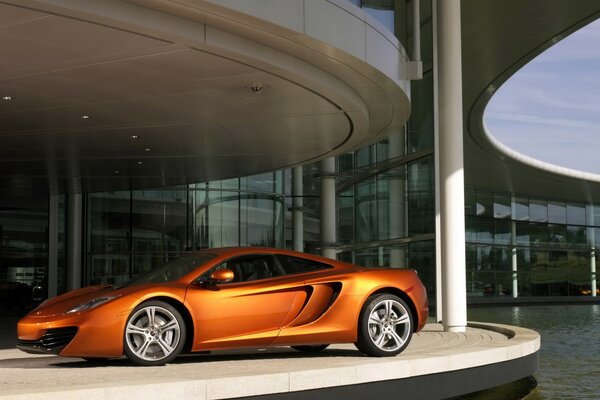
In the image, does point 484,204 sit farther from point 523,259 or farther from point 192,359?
point 192,359

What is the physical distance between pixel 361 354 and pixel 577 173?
1556 inches

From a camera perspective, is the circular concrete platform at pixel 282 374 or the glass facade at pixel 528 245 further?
the glass facade at pixel 528 245

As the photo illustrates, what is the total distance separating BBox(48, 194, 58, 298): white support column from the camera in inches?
1130

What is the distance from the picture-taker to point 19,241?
31.3 metres

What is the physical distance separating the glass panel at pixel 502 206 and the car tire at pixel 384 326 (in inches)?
1654

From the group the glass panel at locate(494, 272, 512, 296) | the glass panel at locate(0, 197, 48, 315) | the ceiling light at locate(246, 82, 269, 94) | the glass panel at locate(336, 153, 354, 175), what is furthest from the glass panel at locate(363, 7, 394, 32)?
the glass panel at locate(494, 272, 512, 296)

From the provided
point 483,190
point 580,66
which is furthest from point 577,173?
point 580,66

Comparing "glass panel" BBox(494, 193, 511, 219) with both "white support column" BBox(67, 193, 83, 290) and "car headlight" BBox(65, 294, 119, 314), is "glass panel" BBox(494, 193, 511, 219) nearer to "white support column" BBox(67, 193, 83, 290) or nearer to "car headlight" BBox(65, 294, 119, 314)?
"white support column" BBox(67, 193, 83, 290)

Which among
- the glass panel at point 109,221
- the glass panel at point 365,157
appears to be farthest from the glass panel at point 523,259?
the glass panel at point 109,221

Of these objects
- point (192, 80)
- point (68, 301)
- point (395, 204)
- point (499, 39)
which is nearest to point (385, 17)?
point (499, 39)

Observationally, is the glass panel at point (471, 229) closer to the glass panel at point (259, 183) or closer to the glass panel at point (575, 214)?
the glass panel at point (575, 214)

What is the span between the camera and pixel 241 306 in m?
8.63

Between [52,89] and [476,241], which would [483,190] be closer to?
[476,241]

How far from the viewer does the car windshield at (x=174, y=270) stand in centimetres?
901
